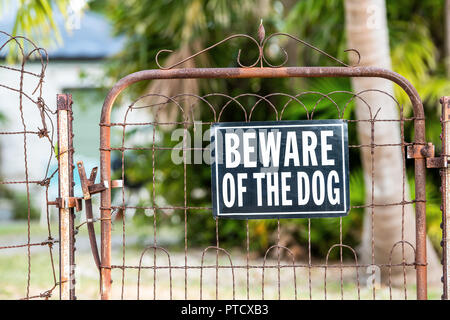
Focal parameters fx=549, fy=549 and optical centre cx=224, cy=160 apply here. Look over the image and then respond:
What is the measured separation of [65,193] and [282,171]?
1.21 metres

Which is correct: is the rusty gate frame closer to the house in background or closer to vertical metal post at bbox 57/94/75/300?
vertical metal post at bbox 57/94/75/300

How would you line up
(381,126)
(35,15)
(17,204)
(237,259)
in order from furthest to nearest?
(17,204) → (237,259) → (381,126) → (35,15)

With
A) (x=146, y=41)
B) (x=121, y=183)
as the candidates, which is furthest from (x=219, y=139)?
(x=146, y=41)

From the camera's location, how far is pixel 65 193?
3041mm

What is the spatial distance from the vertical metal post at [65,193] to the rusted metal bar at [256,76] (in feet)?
0.60

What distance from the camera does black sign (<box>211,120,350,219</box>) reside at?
300 cm

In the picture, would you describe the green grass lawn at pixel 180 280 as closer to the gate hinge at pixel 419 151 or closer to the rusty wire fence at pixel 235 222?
the rusty wire fence at pixel 235 222

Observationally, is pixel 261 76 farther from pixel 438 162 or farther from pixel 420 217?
pixel 420 217

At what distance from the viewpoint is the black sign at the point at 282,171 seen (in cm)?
300

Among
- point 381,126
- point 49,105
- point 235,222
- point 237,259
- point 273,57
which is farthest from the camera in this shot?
point 49,105

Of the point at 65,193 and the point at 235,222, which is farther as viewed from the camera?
the point at 235,222

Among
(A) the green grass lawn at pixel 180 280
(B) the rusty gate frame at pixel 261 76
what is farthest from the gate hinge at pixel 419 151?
(A) the green grass lawn at pixel 180 280

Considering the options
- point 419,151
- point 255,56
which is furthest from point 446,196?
point 255,56

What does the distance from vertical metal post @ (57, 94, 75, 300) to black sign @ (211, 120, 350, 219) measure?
2.65 feet
